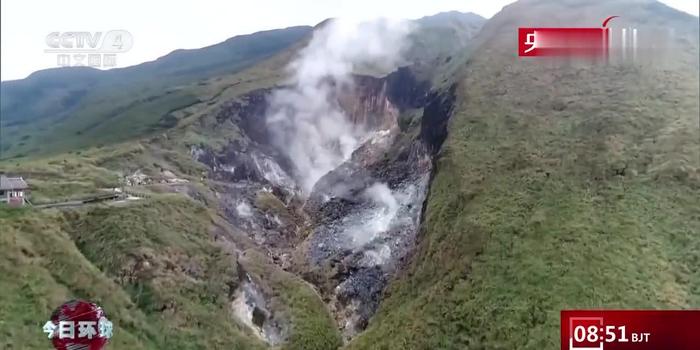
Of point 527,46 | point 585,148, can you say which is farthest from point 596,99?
point 527,46

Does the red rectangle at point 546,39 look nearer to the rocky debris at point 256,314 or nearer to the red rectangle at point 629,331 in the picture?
the red rectangle at point 629,331

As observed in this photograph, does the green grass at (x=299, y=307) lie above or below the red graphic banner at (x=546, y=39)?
below

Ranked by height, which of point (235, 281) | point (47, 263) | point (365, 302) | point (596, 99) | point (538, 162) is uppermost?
point (596, 99)

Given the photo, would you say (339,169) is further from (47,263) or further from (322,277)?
(47,263)

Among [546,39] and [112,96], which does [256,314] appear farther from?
[112,96]

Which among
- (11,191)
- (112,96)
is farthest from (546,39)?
(112,96)

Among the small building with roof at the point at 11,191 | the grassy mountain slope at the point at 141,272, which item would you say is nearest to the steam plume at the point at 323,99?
the grassy mountain slope at the point at 141,272

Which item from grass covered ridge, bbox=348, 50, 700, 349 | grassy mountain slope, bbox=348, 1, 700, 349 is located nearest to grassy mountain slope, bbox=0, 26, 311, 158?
grassy mountain slope, bbox=348, 1, 700, 349

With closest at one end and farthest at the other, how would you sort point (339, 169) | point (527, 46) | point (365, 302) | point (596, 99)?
point (527, 46) → point (365, 302) → point (596, 99) → point (339, 169)
